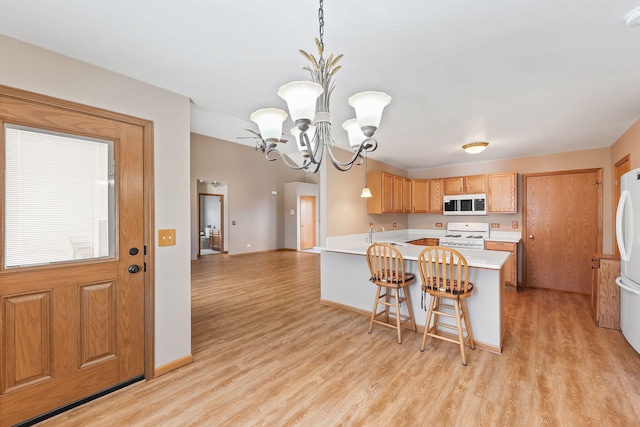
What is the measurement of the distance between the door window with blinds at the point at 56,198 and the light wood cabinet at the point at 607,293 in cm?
480

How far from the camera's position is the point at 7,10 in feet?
4.67

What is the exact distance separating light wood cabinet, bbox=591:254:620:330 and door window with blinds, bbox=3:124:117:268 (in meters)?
4.80

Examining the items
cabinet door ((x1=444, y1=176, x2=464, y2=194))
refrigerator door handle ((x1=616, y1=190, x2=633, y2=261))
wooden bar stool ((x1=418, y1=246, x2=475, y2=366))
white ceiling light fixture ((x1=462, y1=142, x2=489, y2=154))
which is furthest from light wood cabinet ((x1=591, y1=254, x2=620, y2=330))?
cabinet door ((x1=444, y1=176, x2=464, y2=194))

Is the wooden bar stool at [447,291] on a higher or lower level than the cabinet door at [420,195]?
lower

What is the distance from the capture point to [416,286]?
3152 millimetres

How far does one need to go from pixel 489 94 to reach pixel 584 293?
4082 millimetres

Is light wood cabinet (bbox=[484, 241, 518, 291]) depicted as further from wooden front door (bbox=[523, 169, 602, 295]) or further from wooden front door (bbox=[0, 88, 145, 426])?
wooden front door (bbox=[0, 88, 145, 426])

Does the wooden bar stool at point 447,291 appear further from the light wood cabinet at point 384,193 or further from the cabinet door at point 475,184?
the cabinet door at point 475,184

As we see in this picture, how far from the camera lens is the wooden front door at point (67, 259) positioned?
5.52ft

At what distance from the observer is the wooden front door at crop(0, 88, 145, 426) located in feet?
5.52

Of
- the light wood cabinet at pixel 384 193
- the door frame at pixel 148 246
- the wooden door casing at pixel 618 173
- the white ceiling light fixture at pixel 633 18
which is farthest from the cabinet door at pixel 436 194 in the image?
the door frame at pixel 148 246

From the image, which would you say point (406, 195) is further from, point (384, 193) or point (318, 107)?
point (318, 107)

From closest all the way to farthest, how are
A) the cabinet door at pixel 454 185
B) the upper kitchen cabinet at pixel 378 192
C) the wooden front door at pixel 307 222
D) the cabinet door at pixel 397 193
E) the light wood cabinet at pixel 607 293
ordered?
→ 1. the light wood cabinet at pixel 607 293
2. the upper kitchen cabinet at pixel 378 192
3. the cabinet door at pixel 397 193
4. the cabinet door at pixel 454 185
5. the wooden front door at pixel 307 222

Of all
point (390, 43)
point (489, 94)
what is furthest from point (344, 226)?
point (390, 43)
